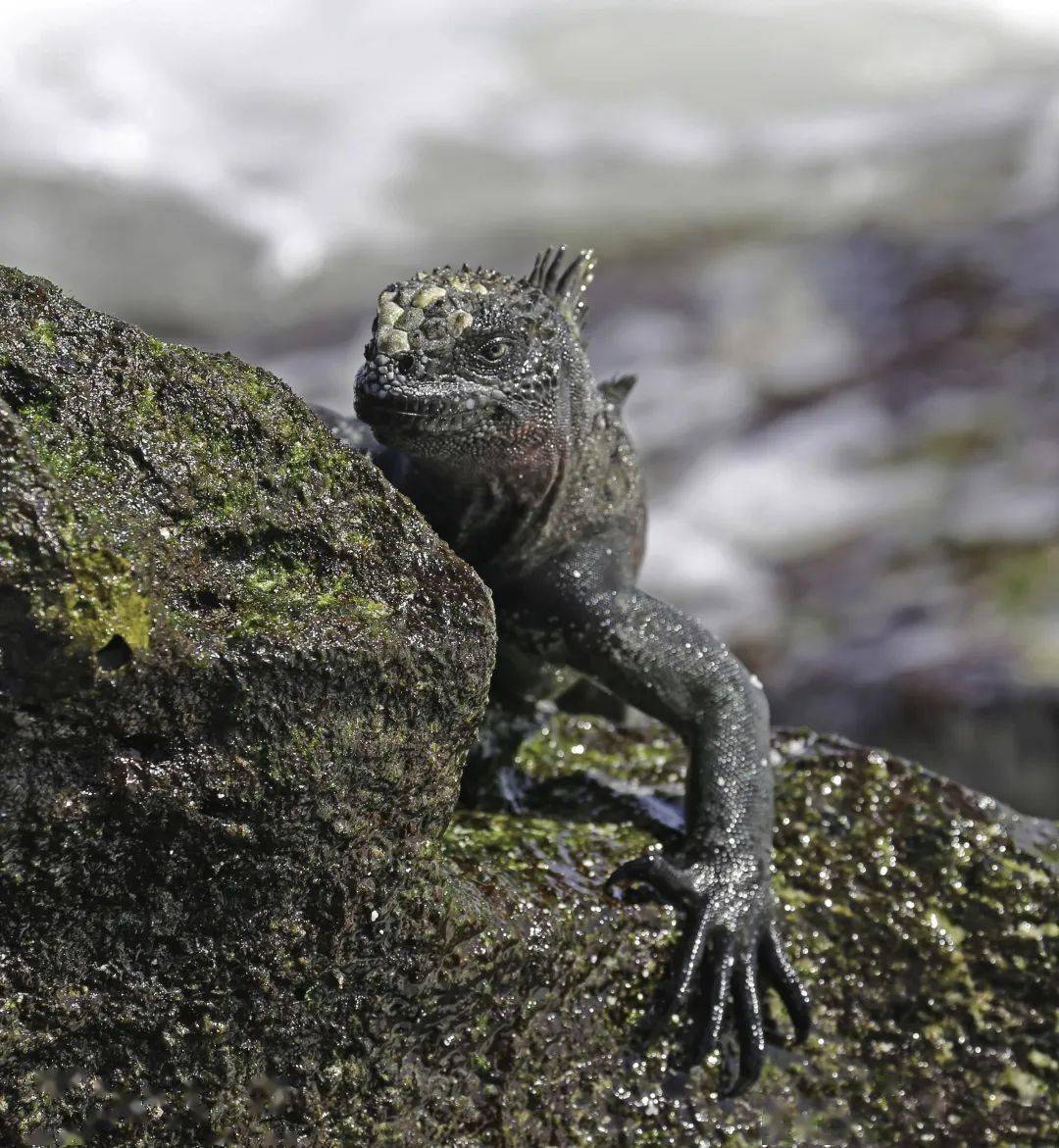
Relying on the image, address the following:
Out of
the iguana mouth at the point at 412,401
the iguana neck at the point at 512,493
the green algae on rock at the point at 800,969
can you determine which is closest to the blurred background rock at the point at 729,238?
the green algae on rock at the point at 800,969

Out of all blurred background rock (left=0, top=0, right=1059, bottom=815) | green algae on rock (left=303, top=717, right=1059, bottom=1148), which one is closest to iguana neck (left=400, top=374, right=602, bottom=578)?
green algae on rock (left=303, top=717, right=1059, bottom=1148)

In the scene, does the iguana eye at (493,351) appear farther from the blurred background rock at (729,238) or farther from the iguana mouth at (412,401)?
the blurred background rock at (729,238)

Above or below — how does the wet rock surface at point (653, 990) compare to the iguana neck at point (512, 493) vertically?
below

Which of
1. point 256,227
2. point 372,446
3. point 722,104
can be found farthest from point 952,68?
point 372,446

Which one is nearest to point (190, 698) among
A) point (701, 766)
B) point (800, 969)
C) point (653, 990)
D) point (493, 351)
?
point (493, 351)

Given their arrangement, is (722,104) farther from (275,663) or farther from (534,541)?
(275,663)

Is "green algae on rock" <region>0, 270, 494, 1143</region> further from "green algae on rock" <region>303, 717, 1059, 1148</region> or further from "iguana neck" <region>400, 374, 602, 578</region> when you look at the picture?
"iguana neck" <region>400, 374, 602, 578</region>

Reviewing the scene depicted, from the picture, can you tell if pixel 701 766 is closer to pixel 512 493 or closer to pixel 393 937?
pixel 512 493
